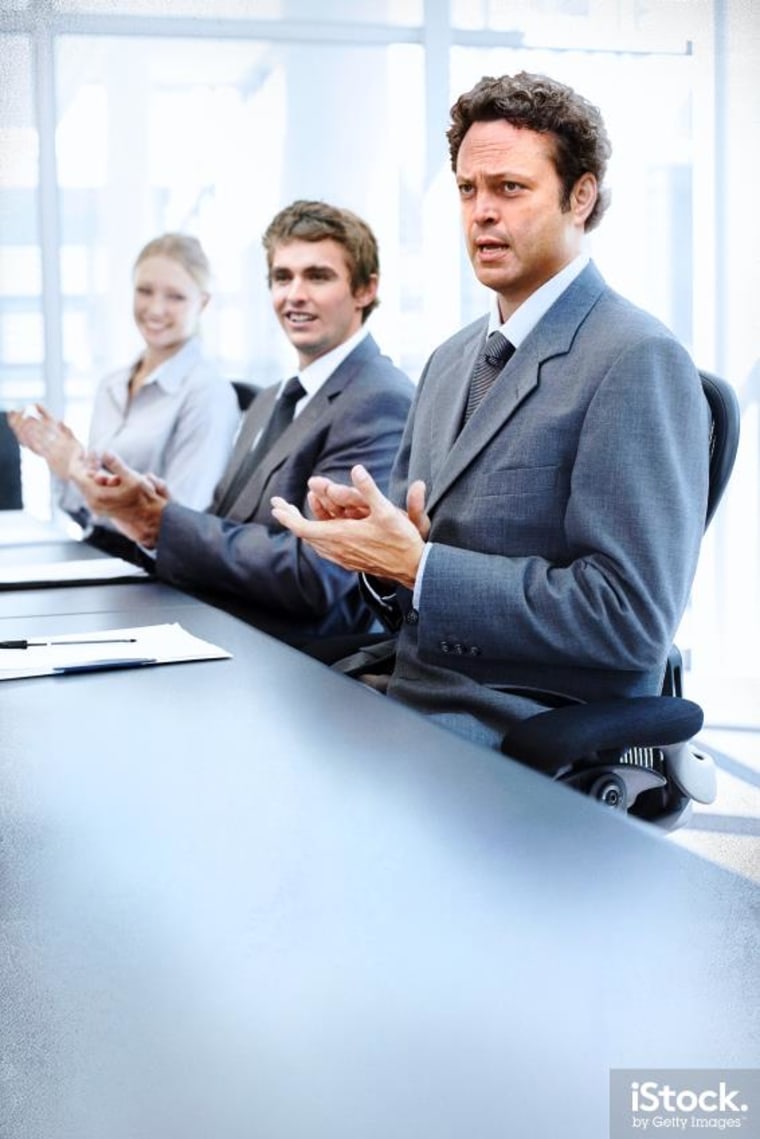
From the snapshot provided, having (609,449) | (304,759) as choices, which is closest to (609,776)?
(609,449)

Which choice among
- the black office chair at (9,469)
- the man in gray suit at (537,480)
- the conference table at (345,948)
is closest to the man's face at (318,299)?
the man in gray suit at (537,480)

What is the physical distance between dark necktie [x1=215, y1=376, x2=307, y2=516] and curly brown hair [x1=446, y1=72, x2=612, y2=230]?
Result: 2.49 feet

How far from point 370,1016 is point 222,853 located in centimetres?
23

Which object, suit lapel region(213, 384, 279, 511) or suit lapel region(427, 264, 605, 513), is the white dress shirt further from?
suit lapel region(213, 384, 279, 511)

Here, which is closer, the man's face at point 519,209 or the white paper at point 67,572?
the man's face at point 519,209

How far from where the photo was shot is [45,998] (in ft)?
1.79

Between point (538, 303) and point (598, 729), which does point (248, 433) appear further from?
point (598, 729)

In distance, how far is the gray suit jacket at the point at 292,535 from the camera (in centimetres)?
203

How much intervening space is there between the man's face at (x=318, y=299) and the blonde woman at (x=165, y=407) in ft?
2.15

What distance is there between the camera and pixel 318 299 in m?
2.33

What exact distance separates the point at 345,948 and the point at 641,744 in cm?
75

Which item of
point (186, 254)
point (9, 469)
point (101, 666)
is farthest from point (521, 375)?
point (186, 254)

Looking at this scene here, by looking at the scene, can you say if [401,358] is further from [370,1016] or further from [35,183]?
[370,1016]

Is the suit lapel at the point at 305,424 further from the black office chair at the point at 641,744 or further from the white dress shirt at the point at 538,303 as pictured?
the black office chair at the point at 641,744
